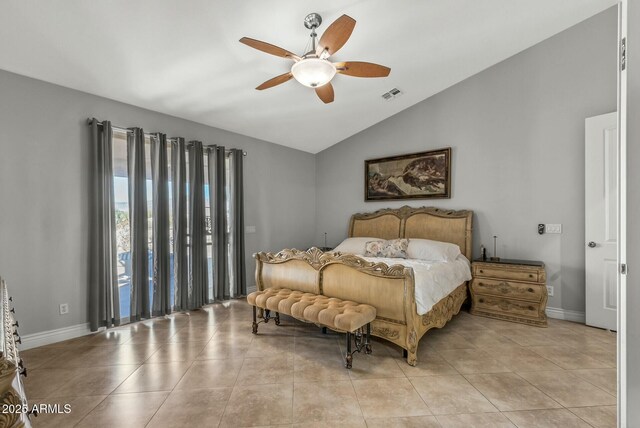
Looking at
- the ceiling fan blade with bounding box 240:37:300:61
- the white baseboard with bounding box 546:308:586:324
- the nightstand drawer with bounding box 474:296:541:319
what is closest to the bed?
the nightstand drawer with bounding box 474:296:541:319

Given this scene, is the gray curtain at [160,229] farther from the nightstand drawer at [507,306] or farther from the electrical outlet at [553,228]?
the electrical outlet at [553,228]

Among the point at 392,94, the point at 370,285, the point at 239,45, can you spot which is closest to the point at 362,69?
the point at 239,45

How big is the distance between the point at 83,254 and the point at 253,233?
2.28 metres

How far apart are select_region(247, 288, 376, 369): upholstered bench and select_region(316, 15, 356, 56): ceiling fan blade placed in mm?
2204

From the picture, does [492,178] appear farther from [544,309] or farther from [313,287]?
[313,287]

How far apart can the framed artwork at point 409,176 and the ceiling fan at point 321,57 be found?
7.56 feet

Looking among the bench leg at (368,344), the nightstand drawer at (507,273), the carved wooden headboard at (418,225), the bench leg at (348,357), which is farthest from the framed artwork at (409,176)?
the bench leg at (348,357)

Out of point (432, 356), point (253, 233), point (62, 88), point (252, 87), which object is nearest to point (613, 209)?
point (432, 356)

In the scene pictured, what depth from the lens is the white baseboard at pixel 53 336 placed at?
9.19 feet

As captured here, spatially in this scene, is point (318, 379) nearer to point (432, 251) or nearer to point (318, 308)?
point (318, 308)

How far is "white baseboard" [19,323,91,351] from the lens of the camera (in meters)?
2.80

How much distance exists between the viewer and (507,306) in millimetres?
3574

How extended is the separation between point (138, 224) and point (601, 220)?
5.42 metres

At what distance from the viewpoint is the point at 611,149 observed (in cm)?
318
